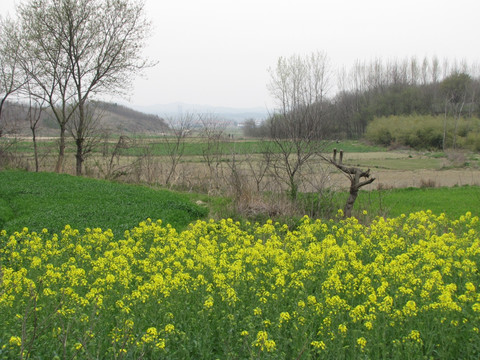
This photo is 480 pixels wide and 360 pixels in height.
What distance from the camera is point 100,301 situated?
180 inches

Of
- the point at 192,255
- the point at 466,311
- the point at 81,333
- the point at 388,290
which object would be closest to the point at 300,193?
the point at 192,255

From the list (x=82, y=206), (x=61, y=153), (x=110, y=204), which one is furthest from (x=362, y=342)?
(x=61, y=153)

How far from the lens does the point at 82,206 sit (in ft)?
41.8

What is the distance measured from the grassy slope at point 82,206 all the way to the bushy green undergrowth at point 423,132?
1630 inches

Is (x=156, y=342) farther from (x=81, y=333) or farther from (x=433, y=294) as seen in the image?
(x=433, y=294)

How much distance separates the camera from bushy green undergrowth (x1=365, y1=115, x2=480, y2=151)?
155ft

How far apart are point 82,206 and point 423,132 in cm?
4709

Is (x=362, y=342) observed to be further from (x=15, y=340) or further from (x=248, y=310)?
(x=15, y=340)

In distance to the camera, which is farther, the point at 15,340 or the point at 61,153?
the point at 61,153

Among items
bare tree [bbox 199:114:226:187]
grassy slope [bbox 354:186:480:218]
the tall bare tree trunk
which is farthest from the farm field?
the tall bare tree trunk

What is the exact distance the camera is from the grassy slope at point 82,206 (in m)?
11.0

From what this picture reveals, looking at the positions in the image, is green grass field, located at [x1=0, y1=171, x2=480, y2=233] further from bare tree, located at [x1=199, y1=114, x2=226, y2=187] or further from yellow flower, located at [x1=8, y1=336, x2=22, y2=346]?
yellow flower, located at [x1=8, y1=336, x2=22, y2=346]

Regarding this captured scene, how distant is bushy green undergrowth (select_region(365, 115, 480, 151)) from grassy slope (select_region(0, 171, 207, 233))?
1630 inches

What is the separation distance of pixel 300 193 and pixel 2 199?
9.52 m
